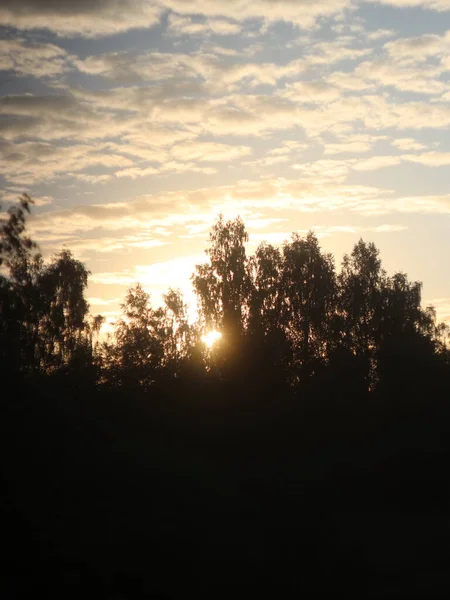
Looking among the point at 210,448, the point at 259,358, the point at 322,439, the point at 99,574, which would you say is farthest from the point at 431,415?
the point at 99,574

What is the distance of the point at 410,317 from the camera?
5988 centimetres

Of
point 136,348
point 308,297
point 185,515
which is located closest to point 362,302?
point 308,297

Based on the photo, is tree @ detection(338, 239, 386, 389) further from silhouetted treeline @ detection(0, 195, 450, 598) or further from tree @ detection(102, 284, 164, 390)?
tree @ detection(102, 284, 164, 390)

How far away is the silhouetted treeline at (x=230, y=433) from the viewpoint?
19219 mm

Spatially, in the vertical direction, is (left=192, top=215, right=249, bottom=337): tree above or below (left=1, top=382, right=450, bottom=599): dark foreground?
above

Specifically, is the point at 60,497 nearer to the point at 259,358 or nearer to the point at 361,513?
the point at 361,513

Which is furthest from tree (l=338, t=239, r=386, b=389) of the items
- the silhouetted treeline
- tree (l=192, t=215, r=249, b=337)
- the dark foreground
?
the dark foreground

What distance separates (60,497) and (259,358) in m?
27.0

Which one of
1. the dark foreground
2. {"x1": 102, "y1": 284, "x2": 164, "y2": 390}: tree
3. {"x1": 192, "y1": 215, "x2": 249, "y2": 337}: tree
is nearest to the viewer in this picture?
the dark foreground

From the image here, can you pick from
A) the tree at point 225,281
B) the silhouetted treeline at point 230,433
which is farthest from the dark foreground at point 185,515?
the tree at point 225,281

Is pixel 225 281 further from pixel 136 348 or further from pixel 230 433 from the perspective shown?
pixel 230 433

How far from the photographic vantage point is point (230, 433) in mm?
38844

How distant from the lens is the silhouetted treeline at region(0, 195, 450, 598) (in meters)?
19.2

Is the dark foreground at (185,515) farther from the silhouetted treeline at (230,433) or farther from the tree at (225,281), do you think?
the tree at (225,281)
